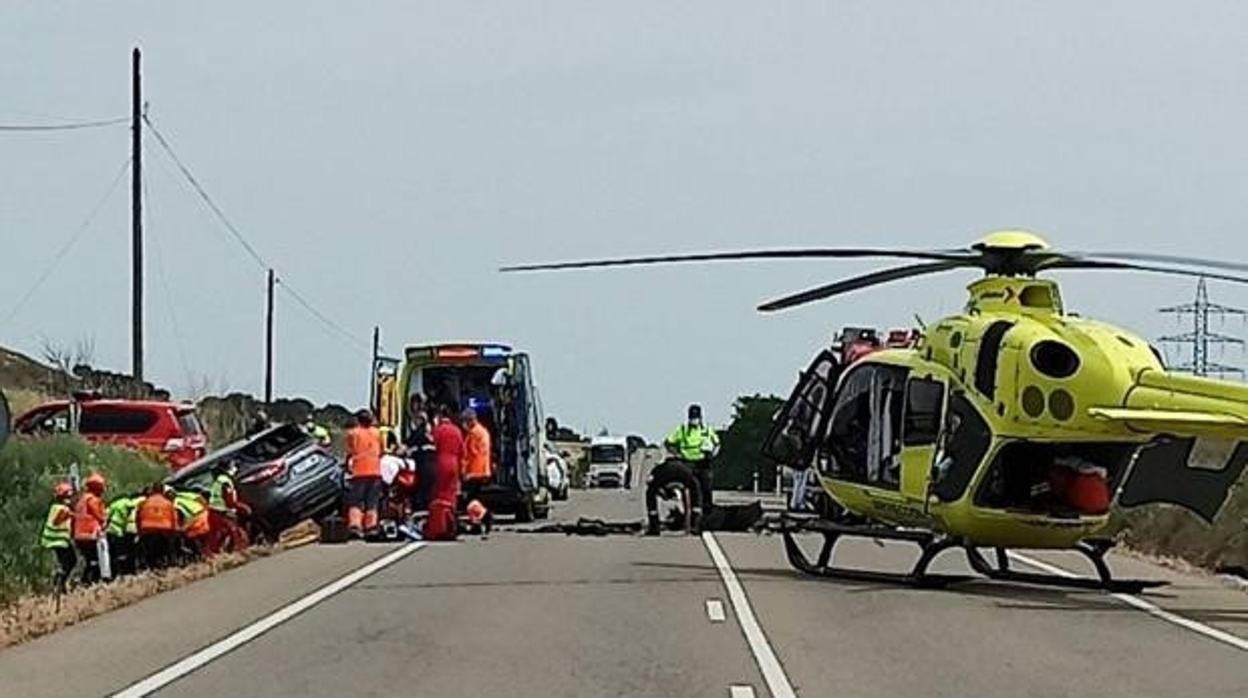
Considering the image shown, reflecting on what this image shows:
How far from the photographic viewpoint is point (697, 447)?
107 feet

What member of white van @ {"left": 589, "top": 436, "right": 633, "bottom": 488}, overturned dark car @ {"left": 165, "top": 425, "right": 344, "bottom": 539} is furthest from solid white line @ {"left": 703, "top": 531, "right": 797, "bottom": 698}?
white van @ {"left": 589, "top": 436, "right": 633, "bottom": 488}

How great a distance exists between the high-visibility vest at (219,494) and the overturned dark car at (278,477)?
0.56 ft

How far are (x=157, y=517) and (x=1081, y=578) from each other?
10588mm

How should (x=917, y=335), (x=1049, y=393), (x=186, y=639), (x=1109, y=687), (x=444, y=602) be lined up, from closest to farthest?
(x=1109, y=687) → (x=186, y=639) → (x=444, y=602) → (x=1049, y=393) → (x=917, y=335)

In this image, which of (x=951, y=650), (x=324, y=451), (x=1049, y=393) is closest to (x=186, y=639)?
(x=951, y=650)

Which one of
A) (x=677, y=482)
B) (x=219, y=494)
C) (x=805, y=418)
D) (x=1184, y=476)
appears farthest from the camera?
(x=677, y=482)

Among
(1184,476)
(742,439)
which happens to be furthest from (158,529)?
(742,439)

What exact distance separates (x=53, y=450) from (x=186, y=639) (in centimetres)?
1919

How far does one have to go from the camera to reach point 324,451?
30.5 metres

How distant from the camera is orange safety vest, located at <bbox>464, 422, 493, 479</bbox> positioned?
32.3m

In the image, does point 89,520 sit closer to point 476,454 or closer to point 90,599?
point 90,599

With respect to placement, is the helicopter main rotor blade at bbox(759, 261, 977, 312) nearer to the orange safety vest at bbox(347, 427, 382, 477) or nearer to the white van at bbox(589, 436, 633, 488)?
the orange safety vest at bbox(347, 427, 382, 477)

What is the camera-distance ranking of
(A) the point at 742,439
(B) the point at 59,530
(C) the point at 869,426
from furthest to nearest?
(A) the point at 742,439, (B) the point at 59,530, (C) the point at 869,426

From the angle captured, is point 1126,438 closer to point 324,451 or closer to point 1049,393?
point 1049,393
